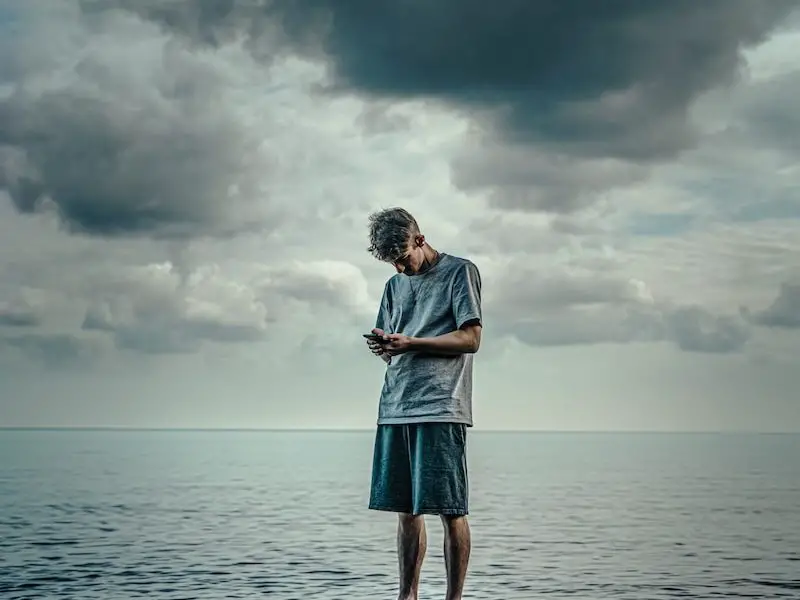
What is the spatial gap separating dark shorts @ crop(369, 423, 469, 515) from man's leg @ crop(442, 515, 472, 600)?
7 centimetres

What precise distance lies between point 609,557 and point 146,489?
1554 cm

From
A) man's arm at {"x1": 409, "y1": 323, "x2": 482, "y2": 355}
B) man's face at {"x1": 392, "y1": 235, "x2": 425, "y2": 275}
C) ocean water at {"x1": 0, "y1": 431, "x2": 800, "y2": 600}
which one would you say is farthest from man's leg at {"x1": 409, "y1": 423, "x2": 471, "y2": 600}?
ocean water at {"x1": 0, "y1": 431, "x2": 800, "y2": 600}

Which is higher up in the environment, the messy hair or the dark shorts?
the messy hair

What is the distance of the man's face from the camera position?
5.60 m

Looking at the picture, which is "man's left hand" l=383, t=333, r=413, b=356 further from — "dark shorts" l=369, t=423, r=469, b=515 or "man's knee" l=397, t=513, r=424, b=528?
"man's knee" l=397, t=513, r=424, b=528

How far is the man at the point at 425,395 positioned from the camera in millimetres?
5504

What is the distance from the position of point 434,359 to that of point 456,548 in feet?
3.06

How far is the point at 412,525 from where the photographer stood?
572cm

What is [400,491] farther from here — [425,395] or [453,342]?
[453,342]

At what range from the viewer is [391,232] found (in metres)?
5.54

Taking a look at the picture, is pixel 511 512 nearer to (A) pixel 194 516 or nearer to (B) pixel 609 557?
(A) pixel 194 516

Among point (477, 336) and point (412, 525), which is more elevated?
point (477, 336)

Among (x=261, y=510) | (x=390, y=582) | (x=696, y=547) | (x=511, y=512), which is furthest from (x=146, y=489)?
(x=390, y=582)

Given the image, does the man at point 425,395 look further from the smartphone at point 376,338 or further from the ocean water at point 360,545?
the ocean water at point 360,545
